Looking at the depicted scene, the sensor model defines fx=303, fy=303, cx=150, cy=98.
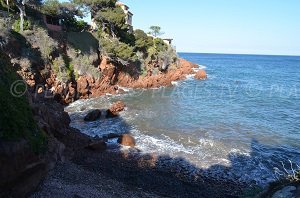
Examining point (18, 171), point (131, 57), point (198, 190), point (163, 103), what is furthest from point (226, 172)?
point (131, 57)

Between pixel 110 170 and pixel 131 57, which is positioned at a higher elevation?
pixel 131 57

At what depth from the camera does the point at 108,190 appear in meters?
10.8

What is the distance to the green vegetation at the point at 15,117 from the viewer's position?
21.9 feet

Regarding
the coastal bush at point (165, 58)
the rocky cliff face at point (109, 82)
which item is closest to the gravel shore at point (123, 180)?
the rocky cliff face at point (109, 82)

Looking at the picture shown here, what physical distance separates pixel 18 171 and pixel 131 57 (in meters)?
31.9

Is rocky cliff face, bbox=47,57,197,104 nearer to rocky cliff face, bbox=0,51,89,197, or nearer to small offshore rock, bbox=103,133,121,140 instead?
small offshore rock, bbox=103,133,121,140

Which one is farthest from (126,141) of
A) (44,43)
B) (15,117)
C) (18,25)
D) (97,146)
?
(18,25)

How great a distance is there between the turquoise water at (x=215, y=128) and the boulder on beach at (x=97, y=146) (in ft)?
7.91

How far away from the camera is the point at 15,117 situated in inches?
275

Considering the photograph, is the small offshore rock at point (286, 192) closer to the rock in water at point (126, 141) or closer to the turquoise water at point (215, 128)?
the turquoise water at point (215, 128)

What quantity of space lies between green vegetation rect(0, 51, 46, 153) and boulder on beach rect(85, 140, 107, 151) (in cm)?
828

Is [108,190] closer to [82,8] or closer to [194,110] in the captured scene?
[194,110]

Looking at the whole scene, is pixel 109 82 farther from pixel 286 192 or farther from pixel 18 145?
pixel 286 192

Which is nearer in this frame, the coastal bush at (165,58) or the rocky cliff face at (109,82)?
the rocky cliff face at (109,82)
